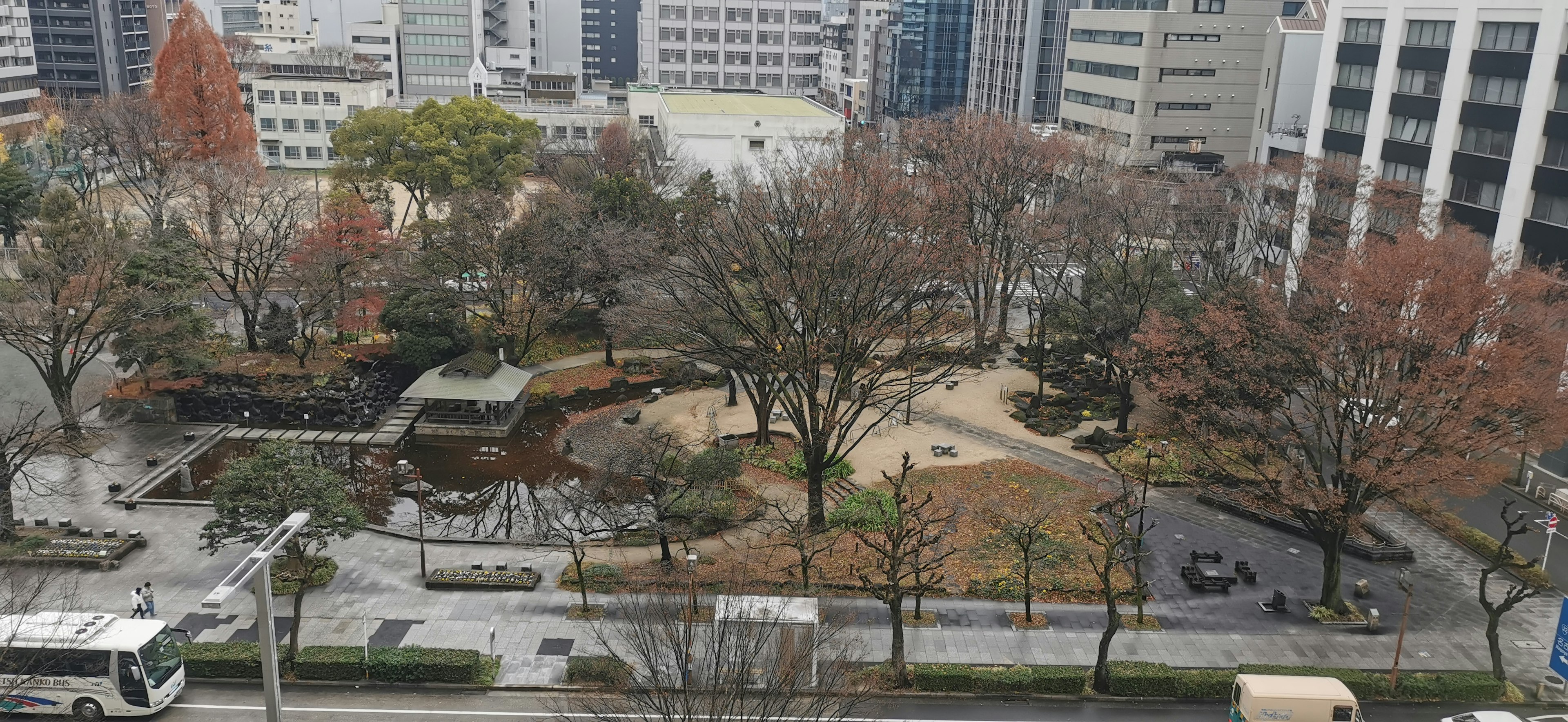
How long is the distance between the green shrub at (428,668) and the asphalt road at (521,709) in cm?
27

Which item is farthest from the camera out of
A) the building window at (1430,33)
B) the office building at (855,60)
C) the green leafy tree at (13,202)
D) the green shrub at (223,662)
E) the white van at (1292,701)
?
the office building at (855,60)

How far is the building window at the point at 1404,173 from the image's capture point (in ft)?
143

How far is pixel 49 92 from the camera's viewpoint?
3802 inches

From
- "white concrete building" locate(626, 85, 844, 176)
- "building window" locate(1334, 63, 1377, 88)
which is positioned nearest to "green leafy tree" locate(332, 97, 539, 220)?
"white concrete building" locate(626, 85, 844, 176)

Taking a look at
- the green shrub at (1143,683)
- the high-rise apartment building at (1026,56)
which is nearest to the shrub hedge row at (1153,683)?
the green shrub at (1143,683)

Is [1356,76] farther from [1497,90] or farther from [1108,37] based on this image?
[1108,37]

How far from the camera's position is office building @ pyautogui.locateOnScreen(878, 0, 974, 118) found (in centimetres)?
11656

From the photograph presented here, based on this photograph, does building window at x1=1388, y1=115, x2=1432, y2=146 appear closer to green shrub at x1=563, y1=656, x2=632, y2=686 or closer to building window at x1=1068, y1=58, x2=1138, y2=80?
building window at x1=1068, y1=58, x2=1138, y2=80

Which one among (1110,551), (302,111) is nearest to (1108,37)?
(302,111)

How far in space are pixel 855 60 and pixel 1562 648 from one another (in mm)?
121097

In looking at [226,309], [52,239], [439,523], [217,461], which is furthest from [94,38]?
[439,523]

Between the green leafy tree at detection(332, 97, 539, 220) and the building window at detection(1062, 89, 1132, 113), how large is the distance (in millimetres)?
39498

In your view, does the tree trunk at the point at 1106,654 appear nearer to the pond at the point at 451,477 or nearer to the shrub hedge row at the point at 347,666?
the shrub hedge row at the point at 347,666

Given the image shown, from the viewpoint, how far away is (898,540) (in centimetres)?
2277
